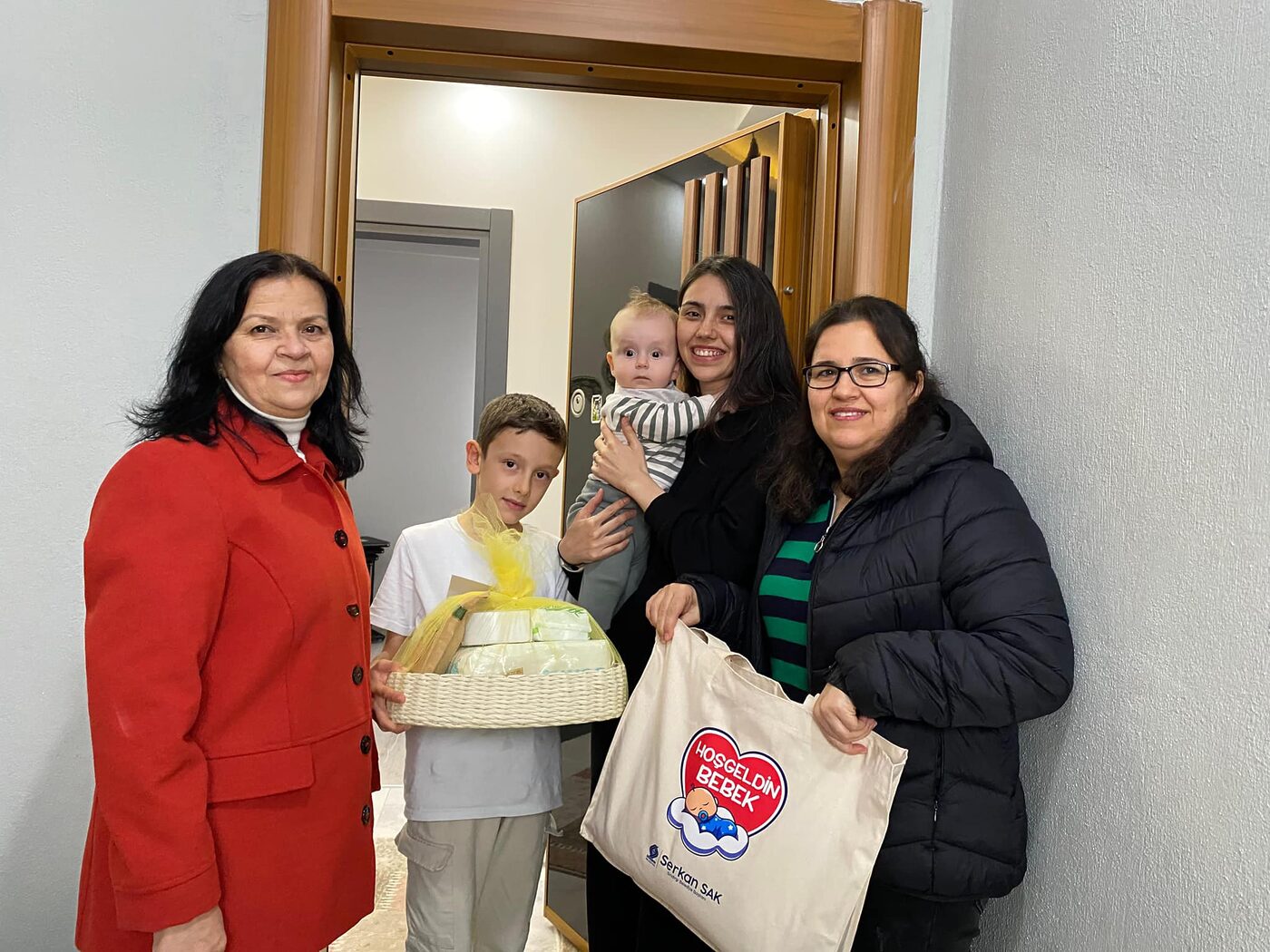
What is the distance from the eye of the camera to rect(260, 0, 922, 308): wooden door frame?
180 centimetres

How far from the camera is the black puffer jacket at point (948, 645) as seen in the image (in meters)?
1.27

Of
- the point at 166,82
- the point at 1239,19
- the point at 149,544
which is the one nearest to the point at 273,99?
the point at 166,82

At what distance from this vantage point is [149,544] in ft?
3.78

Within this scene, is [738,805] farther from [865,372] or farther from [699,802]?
[865,372]

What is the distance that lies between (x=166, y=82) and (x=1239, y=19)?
1.72 m

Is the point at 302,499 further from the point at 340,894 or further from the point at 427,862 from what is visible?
the point at 427,862

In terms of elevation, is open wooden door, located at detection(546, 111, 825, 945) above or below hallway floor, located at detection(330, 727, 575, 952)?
above

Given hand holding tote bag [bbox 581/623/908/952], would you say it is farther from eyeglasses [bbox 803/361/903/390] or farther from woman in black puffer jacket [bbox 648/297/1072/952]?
eyeglasses [bbox 803/361/903/390]

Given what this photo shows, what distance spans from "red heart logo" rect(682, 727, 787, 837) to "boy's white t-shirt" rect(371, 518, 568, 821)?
0.44 meters

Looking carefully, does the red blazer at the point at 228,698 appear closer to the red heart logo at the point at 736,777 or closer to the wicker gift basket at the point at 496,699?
the wicker gift basket at the point at 496,699

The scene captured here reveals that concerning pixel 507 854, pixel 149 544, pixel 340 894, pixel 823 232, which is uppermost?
pixel 823 232

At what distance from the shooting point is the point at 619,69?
2020 mm

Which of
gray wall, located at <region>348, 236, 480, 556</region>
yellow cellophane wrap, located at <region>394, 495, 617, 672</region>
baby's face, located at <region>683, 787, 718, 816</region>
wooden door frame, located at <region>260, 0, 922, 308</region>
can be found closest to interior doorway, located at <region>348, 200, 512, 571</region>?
gray wall, located at <region>348, 236, 480, 556</region>

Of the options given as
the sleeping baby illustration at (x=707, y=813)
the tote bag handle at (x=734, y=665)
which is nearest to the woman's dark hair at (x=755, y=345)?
the tote bag handle at (x=734, y=665)
